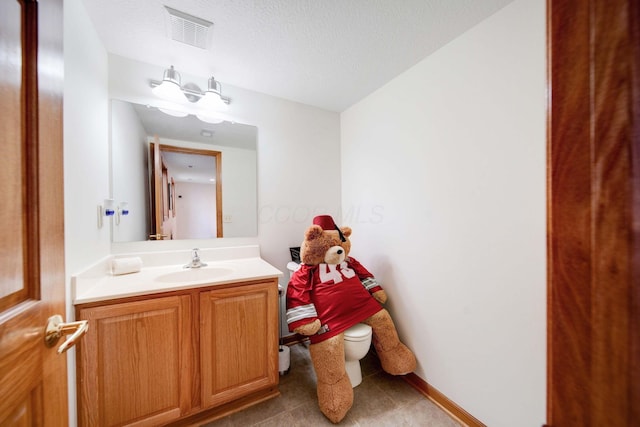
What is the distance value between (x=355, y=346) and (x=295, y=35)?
197 centimetres

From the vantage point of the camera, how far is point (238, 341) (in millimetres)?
1354

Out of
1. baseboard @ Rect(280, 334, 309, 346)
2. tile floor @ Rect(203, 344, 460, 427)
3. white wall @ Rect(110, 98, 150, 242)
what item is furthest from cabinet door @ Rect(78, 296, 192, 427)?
baseboard @ Rect(280, 334, 309, 346)

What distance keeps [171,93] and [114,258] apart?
46.7 inches

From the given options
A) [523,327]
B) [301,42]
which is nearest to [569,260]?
[523,327]

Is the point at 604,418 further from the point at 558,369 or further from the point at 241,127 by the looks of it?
the point at 241,127

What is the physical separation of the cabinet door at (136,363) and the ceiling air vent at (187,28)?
149 centimetres

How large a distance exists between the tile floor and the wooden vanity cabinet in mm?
88

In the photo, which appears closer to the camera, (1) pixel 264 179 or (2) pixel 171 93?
(2) pixel 171 93

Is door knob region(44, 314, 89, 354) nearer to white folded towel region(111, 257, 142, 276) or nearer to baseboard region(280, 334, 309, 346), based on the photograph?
white folded towel region(111, 257, 142, 276)

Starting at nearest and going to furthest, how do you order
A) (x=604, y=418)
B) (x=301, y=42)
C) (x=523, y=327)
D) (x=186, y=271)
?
1. (x=604, y=418)
2. (x=523, y=327)
3. (x=301, y=42)
4. (x=186, y=271)

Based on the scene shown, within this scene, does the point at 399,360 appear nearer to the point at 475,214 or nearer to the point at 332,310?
the point at 332,310

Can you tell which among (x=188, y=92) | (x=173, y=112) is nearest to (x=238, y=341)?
(x=173, y=112)

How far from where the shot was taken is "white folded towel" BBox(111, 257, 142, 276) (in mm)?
1368

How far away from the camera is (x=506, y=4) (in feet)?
3.65
